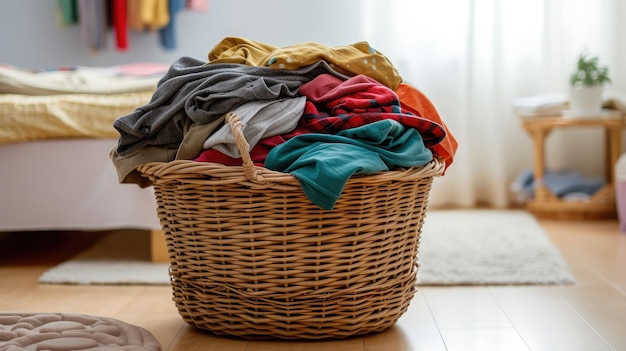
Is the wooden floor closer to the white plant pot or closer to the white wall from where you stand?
the white plant pot

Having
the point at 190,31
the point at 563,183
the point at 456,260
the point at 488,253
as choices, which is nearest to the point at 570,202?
the point at 563,183

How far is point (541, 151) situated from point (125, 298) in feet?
6.42

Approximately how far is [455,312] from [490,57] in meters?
2.03

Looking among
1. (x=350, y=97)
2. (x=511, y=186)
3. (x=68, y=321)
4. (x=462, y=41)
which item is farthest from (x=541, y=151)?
(x=68, y=321)

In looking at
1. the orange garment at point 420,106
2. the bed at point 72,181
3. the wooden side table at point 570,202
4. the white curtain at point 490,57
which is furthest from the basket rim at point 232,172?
the white curtain at point 490,57

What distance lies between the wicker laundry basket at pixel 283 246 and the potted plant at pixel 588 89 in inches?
70.4

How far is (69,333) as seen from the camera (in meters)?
1.40

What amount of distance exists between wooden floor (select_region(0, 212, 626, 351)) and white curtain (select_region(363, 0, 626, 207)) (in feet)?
4.12

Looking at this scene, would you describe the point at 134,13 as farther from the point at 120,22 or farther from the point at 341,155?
the point at 341,155

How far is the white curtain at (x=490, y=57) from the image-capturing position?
3.43m

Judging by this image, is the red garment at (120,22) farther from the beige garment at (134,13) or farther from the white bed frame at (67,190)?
the white bed frame at (67,190)

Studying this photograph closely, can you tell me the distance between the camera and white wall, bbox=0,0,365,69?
3.65 m

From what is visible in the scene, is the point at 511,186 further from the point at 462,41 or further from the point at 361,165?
the point at 361,165

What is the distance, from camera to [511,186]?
11.7 ft
